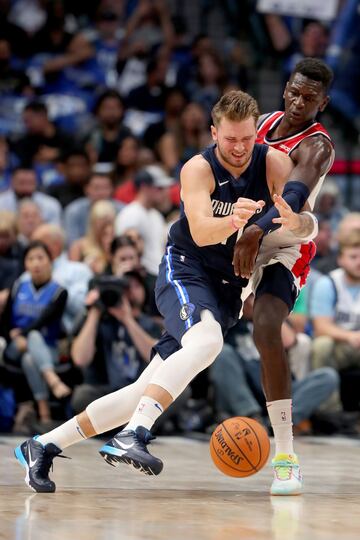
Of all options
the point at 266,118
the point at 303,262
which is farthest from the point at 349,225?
the point at 303,262

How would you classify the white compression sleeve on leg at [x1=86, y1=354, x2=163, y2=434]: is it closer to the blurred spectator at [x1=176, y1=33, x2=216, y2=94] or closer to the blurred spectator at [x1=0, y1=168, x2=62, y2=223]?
the blurred spectator at [x1=0, y1=168, x2=62, y2=223]

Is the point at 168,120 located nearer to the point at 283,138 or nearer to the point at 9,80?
the point at 9,80

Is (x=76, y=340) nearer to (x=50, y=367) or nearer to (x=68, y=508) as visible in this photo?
(x=50, y=367)

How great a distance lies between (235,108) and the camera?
5.32m

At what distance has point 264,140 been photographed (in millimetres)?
6148

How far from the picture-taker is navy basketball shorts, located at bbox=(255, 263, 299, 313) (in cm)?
571

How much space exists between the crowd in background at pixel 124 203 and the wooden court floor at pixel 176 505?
5.82 ft

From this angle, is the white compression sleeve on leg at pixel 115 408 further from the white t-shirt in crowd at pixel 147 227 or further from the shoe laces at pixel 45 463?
the white t-shirt in crowd at pixel 147 227

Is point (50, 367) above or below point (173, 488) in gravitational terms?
below

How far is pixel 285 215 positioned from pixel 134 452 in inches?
49.9

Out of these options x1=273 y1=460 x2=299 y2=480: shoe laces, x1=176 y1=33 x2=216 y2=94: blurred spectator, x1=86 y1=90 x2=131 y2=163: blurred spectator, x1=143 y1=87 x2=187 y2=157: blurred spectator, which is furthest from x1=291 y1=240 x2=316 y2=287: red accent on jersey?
x1=176 y1=33 x2=216 y2=94: blurred spectator

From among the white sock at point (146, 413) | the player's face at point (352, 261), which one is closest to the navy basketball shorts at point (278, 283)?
the white sock at point (146, 413)

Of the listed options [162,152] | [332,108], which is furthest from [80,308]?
[332,108]

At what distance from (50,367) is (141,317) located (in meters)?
0.83
